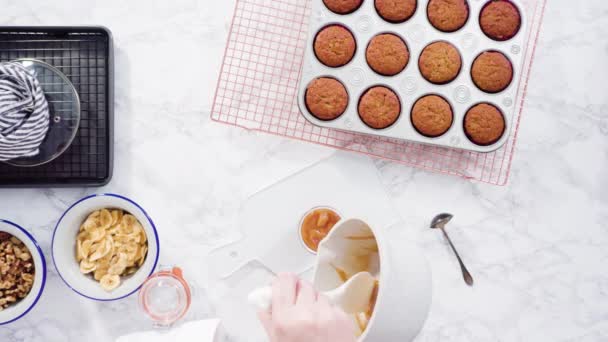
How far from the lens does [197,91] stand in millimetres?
1500

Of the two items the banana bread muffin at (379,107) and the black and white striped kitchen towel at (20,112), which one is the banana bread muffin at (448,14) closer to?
the banana bread muffin at (379,107)

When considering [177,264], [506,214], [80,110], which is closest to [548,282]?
[506,214]

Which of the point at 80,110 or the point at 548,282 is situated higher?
the point at 80,110

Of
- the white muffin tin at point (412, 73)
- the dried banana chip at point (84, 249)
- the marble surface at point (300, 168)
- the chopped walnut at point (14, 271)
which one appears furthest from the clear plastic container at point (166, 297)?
the white muffin tin at point (412, 73)

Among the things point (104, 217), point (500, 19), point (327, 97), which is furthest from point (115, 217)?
point (500, 19)

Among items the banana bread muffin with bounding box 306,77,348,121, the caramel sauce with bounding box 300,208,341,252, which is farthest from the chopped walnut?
the banana bread muffin with bounding box 306,77,348,121

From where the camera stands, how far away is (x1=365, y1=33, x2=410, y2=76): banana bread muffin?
140 cm

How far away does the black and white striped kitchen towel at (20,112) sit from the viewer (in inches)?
46.8

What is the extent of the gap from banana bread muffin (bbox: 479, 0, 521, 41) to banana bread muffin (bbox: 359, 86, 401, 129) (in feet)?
0.93

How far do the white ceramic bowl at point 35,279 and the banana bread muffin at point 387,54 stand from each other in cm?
93

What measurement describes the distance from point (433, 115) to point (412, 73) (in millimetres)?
118

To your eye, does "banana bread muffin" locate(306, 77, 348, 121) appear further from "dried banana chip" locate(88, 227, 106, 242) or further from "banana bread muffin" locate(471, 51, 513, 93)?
"dried banana chip" locate(88, 227, 106, 242)

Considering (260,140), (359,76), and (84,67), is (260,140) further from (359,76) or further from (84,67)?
(84,67)

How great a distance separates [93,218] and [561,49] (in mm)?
1288
